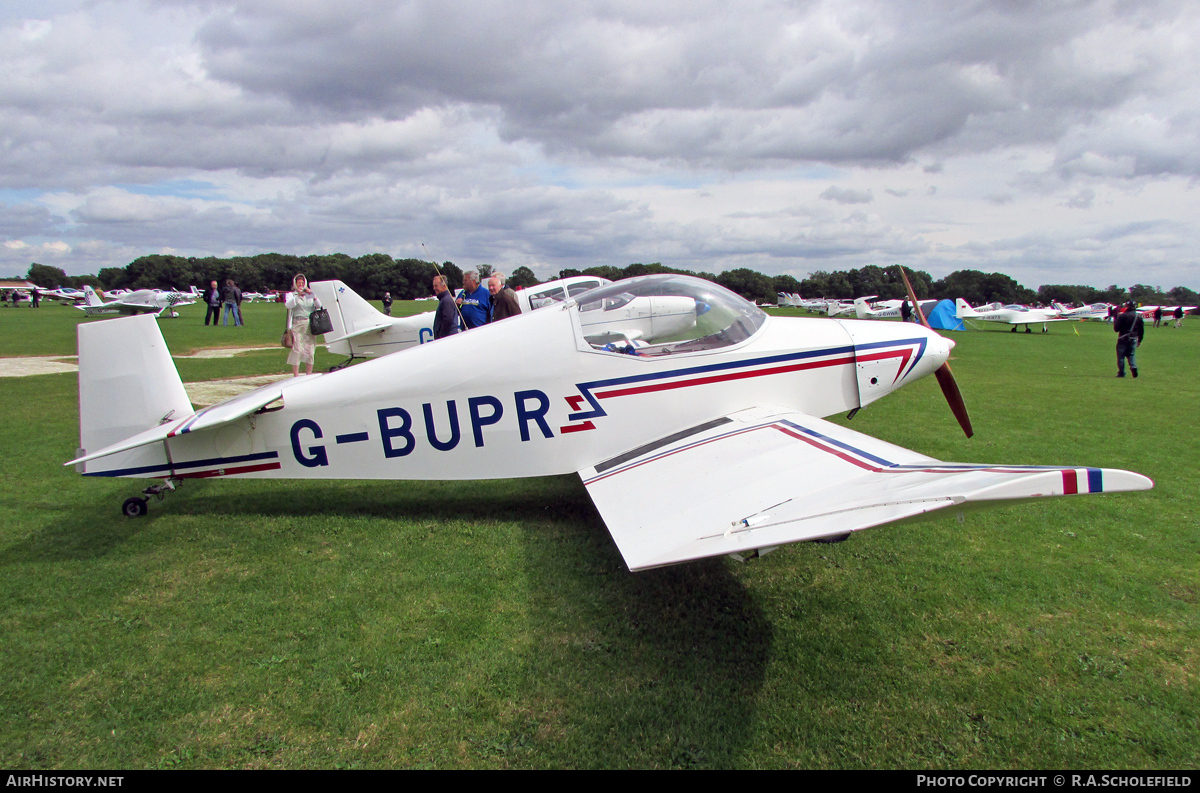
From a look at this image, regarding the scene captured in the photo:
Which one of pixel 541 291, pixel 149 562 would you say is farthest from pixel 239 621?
pixel 541 291

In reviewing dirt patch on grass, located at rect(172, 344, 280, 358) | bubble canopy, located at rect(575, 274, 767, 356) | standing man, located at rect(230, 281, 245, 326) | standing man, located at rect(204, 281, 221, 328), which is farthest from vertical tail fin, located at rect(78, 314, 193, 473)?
standing man, located at rect(204, 281, 221, 328)

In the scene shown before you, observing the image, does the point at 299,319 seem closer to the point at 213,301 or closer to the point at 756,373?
the point at 756,373

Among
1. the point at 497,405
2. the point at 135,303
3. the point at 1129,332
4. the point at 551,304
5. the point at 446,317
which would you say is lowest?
the point at 497,405

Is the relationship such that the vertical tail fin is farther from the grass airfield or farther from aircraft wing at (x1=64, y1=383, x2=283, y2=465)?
the grass airfield

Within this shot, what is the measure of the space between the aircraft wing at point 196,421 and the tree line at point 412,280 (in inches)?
2880

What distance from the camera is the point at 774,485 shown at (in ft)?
10.2

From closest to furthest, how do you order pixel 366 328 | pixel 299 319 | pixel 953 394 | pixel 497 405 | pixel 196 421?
pixel 196 421
pixel 497 405
pixel 953 394
pixel 299 319
pixel 366 328

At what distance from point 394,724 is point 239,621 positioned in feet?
4.56

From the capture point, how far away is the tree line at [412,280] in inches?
3250

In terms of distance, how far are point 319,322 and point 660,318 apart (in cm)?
970

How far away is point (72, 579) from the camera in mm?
3852

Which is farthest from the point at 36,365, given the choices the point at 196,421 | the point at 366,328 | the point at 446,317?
the point at 196,421

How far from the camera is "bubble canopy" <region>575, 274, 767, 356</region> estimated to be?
4.83 meters

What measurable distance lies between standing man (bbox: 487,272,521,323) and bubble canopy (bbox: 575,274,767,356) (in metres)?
3.76
